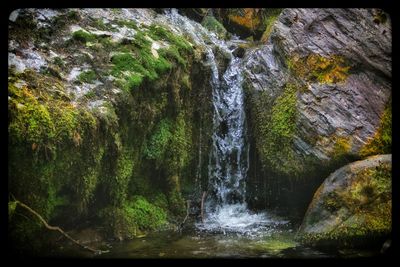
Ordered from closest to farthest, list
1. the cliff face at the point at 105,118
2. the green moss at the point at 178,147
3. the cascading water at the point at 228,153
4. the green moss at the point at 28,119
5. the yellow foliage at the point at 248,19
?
the green moss at the point at 28,119, the cliff face at the point at 105,118, the green moss at the point at 178,147, the cascading water at the point at 228,153, the yellow foliage at the point at 248,19

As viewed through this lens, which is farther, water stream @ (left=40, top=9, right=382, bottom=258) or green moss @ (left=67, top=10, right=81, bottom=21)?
green moss @ (left=67, top=10, right=81, bottom=21)

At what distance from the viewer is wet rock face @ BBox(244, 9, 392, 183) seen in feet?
26.2

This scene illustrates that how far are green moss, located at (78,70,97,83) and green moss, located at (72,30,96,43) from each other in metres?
0.77

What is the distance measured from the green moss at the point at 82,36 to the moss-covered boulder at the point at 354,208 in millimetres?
4993

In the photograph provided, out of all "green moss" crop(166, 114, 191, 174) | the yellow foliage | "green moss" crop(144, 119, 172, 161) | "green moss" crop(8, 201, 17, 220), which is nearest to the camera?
"green moss" crop(8, 201, 17, 220)

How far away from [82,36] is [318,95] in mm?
4768

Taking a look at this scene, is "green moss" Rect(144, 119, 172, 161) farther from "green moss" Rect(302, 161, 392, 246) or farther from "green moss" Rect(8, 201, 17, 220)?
"green moss" Rect(302, 161, 392, 246)

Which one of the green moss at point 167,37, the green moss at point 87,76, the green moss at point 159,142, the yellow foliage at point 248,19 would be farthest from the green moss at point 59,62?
the yellow foliage at point 248,19

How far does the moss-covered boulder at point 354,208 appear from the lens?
638 centimetres

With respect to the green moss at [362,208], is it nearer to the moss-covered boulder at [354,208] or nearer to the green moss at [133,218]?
the moss-covered boulder at [354,208]

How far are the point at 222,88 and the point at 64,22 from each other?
3.74m

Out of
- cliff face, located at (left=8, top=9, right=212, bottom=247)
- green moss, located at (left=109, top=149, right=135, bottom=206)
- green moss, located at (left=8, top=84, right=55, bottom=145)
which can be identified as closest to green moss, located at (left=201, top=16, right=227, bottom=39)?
cliff face, located at (left=8, top=9, right=212, bottom=247)

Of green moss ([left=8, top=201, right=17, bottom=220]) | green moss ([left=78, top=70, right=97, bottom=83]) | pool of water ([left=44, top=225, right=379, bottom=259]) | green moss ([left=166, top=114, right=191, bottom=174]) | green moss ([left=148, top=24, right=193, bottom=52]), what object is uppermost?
green moss ([left=148, top=24, right=193, bottom=52])

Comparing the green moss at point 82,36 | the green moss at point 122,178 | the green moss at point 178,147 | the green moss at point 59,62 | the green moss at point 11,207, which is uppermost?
the green moss at point 82,36
